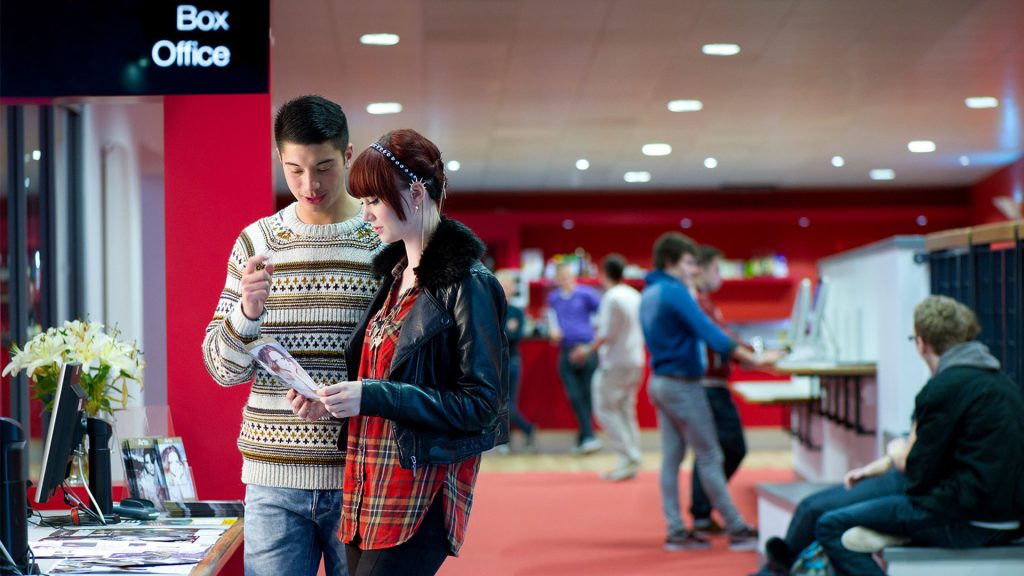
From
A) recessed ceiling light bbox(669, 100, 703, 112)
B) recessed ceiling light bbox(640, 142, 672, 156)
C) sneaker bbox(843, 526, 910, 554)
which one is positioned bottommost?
sneaker bbox(843, 526, 910, 554)

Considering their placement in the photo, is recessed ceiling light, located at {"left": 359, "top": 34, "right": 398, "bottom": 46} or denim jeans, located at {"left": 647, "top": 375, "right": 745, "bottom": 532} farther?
recessed ceiling light, located at {"left": 359, "top": 34, "right": 398, "bottom": 46}

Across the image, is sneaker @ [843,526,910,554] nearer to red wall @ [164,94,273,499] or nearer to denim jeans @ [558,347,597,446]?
red wall @ [164,94,273,499]

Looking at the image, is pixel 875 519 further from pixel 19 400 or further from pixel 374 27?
pixel 19 400

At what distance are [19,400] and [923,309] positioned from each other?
4807mm

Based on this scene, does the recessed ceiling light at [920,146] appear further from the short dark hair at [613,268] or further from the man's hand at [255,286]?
the man's hand at [255,286]

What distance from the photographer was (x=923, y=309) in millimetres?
4133

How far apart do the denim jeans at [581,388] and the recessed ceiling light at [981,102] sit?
148 inches

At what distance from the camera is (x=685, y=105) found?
8.84m

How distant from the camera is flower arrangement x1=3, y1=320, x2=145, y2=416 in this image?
2922 millimetres

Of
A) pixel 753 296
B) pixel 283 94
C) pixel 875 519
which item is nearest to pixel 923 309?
pixel 875 519

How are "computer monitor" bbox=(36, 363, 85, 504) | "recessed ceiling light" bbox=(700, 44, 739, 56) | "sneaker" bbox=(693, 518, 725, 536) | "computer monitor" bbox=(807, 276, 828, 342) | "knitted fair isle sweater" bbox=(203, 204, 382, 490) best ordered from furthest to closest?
1. "computer monitor" bbox=(807, 276, 828, 342)
2. "recessed ceiling light" bbox=(700, 44, 739, 56)
3. "sneaker" bbox=(693, 518, 725, 536)
4. "computer monitor" bbox=(36, 363, 85, 504)
5. "knitted fair isle sweater" bbox=(203, 204, 382, 490)

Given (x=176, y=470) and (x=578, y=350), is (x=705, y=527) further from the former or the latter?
(x=578, y=350)

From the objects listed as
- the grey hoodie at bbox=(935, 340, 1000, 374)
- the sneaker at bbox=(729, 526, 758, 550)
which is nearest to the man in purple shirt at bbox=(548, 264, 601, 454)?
the sneaker at bbox=(729, 526, 758, 550)

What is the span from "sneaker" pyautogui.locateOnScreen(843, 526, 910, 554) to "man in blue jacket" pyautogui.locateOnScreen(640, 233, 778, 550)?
1729 mm
